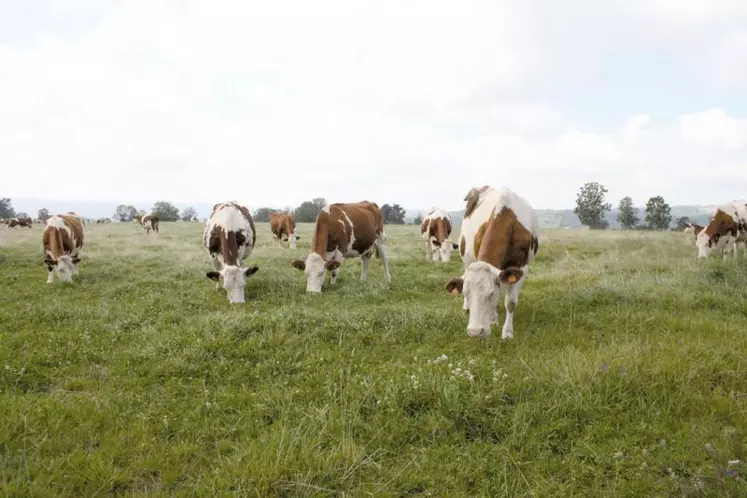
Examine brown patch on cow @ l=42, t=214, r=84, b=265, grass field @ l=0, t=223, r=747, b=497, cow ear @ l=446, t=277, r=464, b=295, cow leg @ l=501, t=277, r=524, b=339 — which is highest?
brown patch on cow @ l=42, t=214, r=84, b=265

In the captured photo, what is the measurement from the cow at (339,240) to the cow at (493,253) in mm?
3623

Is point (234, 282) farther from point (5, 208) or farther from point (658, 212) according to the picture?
point (5, 208)

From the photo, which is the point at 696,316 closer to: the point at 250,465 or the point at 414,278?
the point at 414,278

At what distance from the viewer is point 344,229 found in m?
12.2

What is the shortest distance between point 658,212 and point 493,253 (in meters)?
89.6

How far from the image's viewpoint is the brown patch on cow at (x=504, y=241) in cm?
733

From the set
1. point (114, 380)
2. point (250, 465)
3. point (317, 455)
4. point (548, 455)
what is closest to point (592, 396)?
point (548, 455)

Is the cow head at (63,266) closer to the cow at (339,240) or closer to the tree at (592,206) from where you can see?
the cow at (339,240)

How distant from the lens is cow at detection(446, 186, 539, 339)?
656cm

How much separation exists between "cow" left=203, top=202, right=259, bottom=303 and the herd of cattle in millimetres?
21

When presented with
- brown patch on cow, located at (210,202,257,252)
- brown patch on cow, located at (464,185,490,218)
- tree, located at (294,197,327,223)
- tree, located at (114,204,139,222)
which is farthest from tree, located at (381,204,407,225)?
brown patch on cow, located at (464,185,490,218)

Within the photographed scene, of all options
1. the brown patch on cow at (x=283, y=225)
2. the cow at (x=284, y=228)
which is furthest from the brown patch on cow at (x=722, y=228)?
the brown patch on cow at (x=283, y=225)

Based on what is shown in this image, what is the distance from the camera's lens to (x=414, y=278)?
13625mm

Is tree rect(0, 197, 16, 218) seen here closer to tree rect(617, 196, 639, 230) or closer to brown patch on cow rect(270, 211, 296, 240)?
brown patch on cow rect(270, 211, 296, 240)
